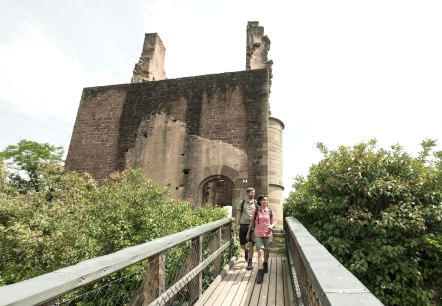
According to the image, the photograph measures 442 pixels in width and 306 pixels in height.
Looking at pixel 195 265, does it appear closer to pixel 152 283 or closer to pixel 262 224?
pixel 152 283

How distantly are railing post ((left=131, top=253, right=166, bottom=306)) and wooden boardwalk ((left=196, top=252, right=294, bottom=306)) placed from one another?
134 cm

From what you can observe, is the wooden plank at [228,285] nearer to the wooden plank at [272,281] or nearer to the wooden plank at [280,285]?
the wooden plank at [272,281]

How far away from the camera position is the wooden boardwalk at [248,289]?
13.1 feet

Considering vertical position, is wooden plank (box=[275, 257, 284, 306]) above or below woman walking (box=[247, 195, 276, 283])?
below

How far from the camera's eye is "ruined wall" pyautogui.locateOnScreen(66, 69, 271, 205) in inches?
458

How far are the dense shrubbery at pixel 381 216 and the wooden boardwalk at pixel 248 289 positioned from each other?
4.49 feet

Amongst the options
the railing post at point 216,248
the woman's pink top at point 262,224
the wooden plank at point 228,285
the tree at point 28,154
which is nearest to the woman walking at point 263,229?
the woman's pink top at point 262,224

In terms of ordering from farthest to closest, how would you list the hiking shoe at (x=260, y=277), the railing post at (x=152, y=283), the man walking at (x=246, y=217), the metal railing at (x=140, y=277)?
the man walking at (x=246, y=217)
the hiking shoe at (x=260, y=277)
the railing post at (x=152, y=283)
the metal railing at (x=140, y=277)

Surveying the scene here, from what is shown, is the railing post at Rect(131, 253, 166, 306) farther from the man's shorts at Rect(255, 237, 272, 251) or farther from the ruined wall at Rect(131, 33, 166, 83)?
the ruined wall at Rect(131, 33, 166, 83)

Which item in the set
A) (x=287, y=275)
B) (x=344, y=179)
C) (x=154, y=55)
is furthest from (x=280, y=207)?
(x=154, y=55)

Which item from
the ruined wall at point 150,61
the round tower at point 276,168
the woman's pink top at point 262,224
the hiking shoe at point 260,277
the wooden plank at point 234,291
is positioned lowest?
the wooden plank at point 234,291

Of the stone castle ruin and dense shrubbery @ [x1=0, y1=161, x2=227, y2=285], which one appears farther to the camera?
the stone castle ruin

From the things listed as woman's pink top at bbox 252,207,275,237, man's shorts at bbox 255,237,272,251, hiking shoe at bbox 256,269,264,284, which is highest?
woman's pink top at bbox 252,207,275,237

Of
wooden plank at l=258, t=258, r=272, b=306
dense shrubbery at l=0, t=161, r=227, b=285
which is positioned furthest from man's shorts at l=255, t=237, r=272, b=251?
dense shrubbery at l=0, t=161, r=227, b=285
